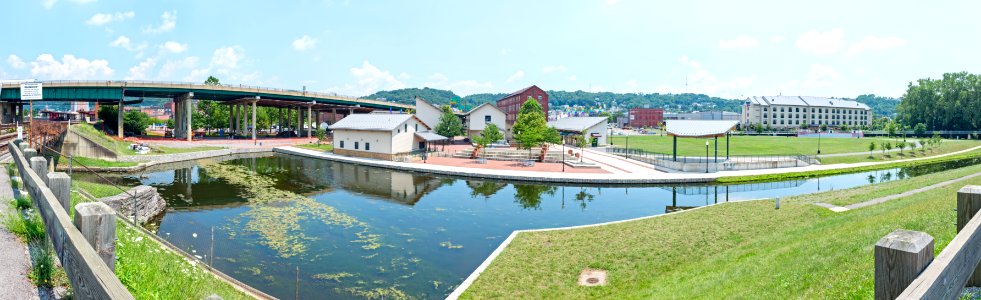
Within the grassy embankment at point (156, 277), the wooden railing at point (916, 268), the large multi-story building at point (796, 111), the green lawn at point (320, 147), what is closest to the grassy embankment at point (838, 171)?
the grassy embankment at point (156, 277)

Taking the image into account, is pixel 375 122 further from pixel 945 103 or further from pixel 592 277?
pixel 945 103

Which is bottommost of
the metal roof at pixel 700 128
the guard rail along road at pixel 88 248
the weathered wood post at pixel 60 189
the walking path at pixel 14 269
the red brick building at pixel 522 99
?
the walking path at pixel 14 269

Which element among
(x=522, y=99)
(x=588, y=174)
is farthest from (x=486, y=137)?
(x=522, y=99)

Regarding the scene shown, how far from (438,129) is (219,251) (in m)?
49.7

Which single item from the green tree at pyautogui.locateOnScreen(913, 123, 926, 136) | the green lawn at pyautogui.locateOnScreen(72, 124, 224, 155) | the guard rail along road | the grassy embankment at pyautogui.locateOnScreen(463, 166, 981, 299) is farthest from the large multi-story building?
the guard rail along road

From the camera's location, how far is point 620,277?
12672 mm

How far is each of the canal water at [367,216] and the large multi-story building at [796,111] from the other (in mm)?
107889

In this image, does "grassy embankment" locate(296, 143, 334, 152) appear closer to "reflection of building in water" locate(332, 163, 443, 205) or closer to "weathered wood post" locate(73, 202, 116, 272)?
"reflection of building in water" locate(332, 163, 443, 205)

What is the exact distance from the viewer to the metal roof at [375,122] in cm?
4599

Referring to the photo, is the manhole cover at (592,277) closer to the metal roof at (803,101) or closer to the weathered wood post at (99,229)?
the weathered wood post at (99,229)

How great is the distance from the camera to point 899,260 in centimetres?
268

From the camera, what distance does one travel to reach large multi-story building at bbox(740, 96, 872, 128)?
139m

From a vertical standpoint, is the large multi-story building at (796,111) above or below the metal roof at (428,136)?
above

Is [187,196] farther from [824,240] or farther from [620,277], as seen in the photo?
[824,240]
